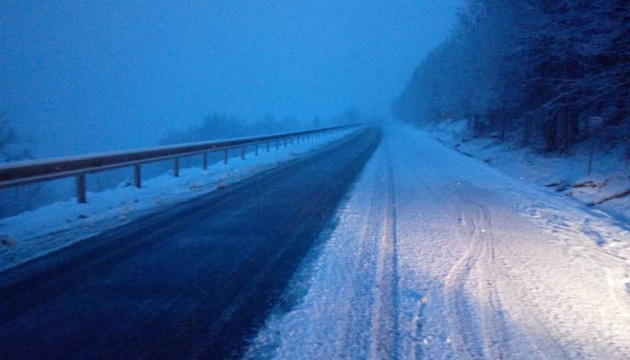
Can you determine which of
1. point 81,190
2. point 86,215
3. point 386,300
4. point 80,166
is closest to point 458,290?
point 386,300

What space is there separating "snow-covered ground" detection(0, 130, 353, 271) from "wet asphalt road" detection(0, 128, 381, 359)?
0.48 meters

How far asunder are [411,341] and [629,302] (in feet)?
9.64

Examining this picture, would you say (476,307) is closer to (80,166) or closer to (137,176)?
(80,166)

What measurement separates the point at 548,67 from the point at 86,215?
19.2 metres

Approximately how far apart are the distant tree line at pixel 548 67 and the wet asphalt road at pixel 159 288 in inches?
390

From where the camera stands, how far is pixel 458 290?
16.8 ft

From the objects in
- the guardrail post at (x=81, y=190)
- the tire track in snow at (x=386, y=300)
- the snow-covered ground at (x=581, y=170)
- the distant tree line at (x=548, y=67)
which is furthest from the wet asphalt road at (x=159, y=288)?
the distant tree line at (x=548, y=67)

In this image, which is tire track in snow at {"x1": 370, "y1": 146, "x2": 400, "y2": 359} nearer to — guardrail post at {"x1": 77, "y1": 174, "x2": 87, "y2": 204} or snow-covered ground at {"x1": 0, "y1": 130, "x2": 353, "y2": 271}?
snow-covered ground at {"x1": 0, "y1": 130, "x2": 353, "y2": 271}

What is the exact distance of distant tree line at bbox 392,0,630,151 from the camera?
12.6 metres

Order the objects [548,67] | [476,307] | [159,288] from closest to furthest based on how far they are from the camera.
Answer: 1. [476,307]
2. [159,288]
3. [548,67]

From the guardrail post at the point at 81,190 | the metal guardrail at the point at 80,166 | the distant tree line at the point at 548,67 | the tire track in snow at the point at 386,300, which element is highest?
the distant tree line at the point at 548,67

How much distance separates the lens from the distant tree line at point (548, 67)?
12586 mm

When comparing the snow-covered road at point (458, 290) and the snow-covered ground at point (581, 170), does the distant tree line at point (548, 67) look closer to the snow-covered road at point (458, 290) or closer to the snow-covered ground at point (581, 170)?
the snow-covered ground at point (581, 170)

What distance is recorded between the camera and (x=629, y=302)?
5.00 m
